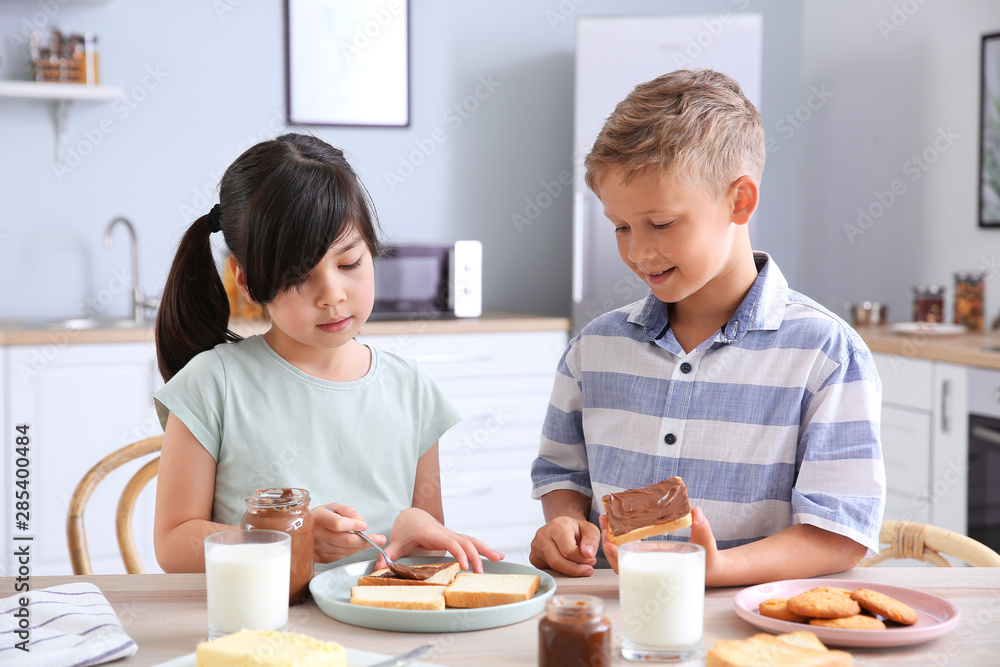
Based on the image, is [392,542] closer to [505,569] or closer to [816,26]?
[505,569]

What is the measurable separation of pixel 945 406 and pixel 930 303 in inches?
21.4

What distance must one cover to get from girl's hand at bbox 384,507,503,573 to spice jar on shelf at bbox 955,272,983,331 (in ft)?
7.96

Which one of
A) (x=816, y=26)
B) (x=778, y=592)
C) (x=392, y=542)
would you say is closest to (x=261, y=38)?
(x=816, y=26)

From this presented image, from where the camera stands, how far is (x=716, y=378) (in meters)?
1.16

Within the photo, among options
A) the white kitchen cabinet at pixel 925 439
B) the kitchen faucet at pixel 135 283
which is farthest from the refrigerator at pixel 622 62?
the kitchen faucet at pixel 135 283

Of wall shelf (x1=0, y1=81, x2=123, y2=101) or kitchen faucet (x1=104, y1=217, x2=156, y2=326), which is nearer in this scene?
wall shelf (x1=0, y1=81, x2=123, y2=101)

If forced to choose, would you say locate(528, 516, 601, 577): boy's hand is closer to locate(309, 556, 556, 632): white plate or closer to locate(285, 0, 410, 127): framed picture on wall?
locate(309, 556, 556, 632): white plate

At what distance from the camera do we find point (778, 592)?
894mm

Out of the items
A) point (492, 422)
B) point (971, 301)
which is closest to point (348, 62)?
point (492, 422)

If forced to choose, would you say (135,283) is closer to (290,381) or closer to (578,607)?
(290,381)

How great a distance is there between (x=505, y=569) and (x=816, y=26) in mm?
3361

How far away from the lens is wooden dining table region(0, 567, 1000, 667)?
770mm

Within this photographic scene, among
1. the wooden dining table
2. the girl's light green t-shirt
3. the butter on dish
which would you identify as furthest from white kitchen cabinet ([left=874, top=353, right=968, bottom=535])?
the butter on dish

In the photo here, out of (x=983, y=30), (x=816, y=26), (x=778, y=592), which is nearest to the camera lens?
(x=778, y=592)
